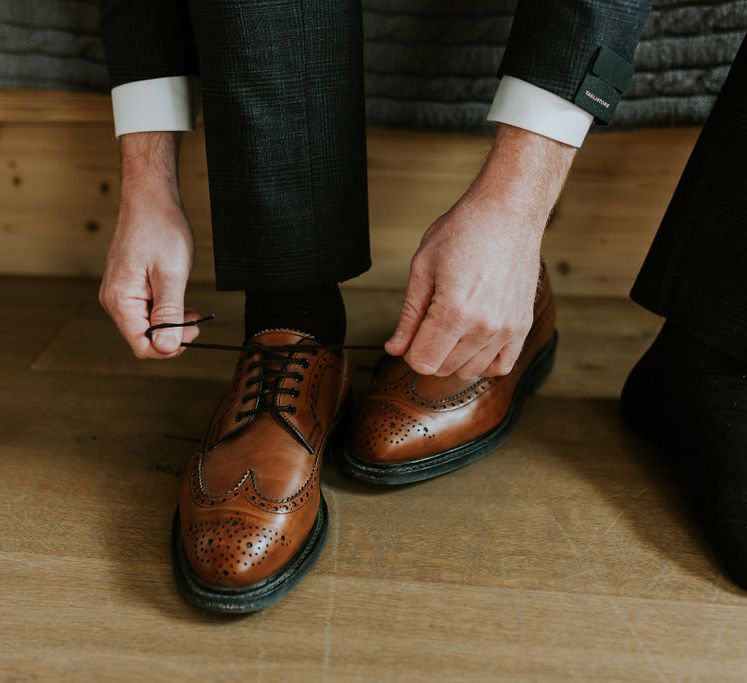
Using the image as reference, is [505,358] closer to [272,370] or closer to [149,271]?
[272,370]

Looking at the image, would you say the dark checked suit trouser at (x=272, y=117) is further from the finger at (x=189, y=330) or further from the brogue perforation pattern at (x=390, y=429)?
the brogue perforation pattern at (x=390, y=429)

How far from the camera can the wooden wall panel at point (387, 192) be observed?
1.06 meters

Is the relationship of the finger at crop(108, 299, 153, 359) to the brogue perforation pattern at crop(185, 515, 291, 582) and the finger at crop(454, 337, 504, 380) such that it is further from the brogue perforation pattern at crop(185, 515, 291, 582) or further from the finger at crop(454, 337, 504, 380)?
the finger at crop(454, 337, 504, 380)

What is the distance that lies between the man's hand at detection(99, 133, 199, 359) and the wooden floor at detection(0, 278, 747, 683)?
19cm

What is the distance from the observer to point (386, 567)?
0.69 meters

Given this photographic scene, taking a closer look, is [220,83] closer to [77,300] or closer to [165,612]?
[165,612]

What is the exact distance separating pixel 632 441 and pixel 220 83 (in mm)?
603

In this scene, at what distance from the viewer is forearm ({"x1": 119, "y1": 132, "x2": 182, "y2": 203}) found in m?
0.73

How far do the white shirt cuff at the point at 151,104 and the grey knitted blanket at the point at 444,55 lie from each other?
0.83ft

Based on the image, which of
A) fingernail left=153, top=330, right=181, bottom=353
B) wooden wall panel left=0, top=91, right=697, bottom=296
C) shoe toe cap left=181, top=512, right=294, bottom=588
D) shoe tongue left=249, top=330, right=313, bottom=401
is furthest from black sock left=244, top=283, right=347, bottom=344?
wooden wall panel left=0, top=91, right=697, bottom=296

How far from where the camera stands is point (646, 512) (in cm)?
77

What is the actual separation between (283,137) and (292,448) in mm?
289

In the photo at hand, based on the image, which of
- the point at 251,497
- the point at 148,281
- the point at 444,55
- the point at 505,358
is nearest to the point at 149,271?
the point at 148,281

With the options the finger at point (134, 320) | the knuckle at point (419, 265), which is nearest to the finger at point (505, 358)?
the knuckle at point (419, 265)
